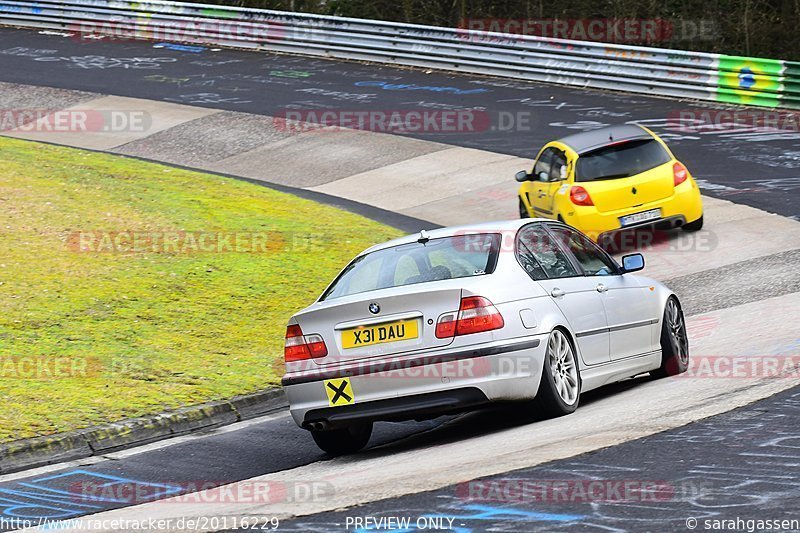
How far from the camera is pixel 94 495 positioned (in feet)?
25.0

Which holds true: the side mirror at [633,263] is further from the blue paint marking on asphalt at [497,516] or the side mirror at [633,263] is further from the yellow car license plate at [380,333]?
the blue paint marking on asphalt at [497,516]

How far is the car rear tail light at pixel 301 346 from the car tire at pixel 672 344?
119 inches

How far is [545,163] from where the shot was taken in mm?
17422

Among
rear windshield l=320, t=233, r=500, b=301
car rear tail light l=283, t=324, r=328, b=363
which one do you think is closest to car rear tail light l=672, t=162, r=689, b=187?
rear windshield l=320, t=233, r=500, b=301

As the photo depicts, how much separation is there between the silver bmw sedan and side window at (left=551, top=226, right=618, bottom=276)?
21cm

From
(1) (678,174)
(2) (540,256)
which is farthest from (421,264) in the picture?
(1) (678,174)

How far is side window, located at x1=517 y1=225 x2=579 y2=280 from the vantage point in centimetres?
862

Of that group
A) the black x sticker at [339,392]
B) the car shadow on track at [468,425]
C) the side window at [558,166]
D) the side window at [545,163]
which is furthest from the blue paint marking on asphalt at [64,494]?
the side window at [545,163]

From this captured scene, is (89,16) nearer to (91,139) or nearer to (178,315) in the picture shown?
(91,139)

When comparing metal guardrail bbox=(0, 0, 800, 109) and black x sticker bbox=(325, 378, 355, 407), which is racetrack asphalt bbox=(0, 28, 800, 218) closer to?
metal guardrail bbox=(0, 0, 800, 109)

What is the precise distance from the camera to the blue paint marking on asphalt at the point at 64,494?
23.7 feet

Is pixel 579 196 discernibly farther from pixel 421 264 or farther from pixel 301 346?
pixel 301 346

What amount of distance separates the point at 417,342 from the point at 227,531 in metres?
2.10

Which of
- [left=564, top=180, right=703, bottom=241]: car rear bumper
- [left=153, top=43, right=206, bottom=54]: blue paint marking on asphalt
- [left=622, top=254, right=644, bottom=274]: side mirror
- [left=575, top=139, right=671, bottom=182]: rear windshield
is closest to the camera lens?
[left=622, top=254, right=644, bottom=274]: side mirror
